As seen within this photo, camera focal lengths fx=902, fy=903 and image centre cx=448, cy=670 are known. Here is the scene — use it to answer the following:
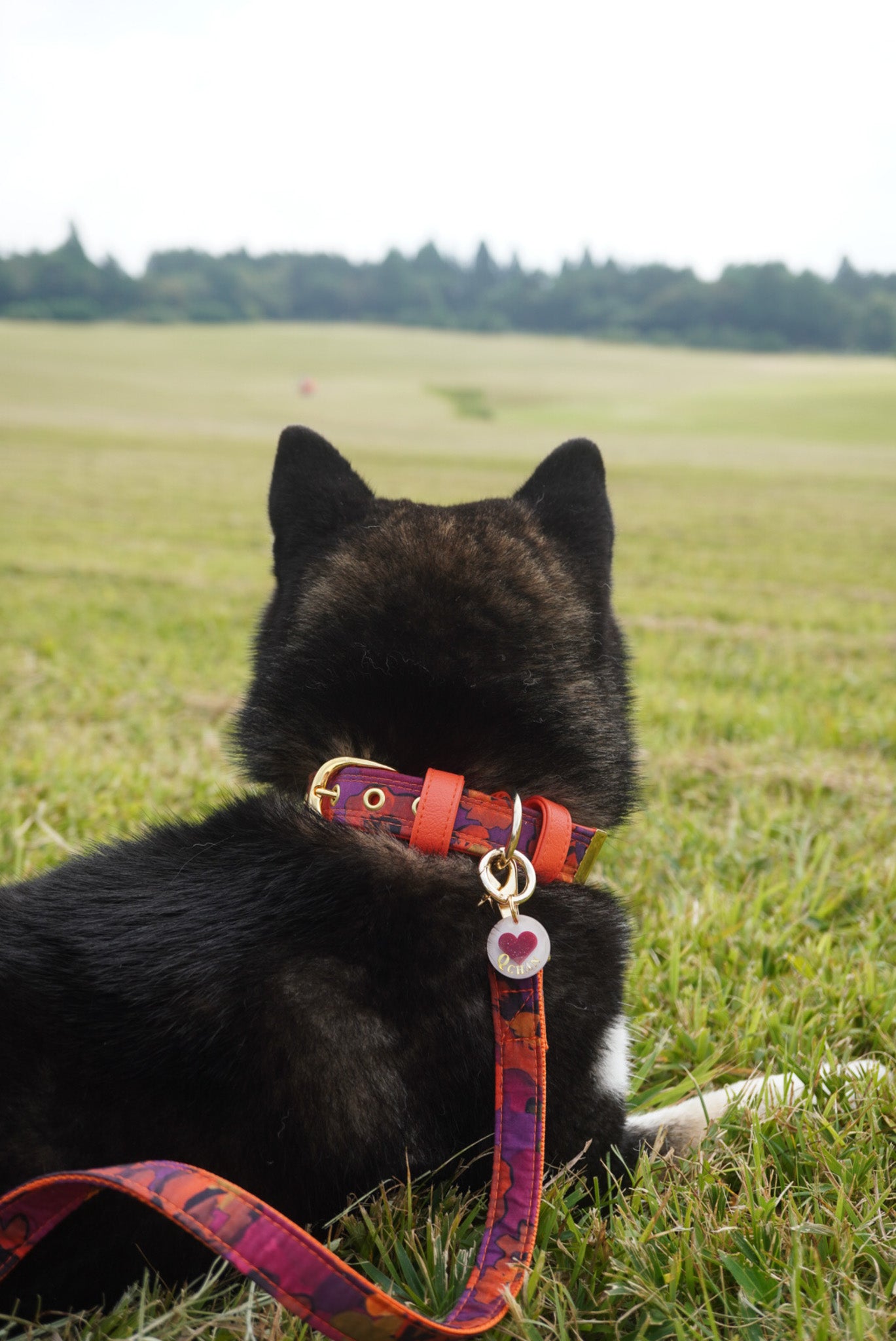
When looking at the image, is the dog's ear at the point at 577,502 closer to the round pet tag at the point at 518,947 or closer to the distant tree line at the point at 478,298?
the round pet tag at the point at 518,947

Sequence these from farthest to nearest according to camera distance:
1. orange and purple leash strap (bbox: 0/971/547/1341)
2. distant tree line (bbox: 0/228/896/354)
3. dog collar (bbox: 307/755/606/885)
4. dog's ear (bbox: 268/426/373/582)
A: 1. distant tree line (bbox: 0/228/896/354)
2. dog's ear (bbox: 268/426/373/582)
3. dog collar (bbox: 307/755/606/885)
4. orange and purple leash strap (bbox: 0/971/547/1341)

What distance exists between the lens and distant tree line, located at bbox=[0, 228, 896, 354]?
A: 79312mm

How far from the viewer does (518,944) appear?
134 cm

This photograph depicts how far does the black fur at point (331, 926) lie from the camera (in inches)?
48.5

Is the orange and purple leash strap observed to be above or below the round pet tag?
below

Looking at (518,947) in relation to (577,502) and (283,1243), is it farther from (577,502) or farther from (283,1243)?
(577,502)

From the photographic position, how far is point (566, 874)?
5.25ft

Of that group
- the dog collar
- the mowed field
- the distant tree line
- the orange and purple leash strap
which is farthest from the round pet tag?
the distant tree line

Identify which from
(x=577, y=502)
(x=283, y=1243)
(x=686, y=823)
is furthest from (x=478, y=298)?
(x=283, y=1243)

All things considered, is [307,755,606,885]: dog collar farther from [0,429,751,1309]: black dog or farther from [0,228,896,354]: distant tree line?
[0,228,896,354]: distant tree line

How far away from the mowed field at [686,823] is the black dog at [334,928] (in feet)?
0.58

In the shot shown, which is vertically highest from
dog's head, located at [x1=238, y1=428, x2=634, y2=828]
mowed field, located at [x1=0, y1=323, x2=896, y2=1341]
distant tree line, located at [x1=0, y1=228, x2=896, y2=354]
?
distant tree line, located at [x1=0, y1=228, x2=896, y2=354]

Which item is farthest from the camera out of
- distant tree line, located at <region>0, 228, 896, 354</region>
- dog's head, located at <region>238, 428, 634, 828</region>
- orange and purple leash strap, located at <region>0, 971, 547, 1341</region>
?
distant tree line, located at <region>0, 228, 896, 354</region>

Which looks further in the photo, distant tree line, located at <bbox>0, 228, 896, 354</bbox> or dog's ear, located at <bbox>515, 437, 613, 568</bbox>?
distant tree line, located at <bbox>0, 228, 896, 354</bbox>
